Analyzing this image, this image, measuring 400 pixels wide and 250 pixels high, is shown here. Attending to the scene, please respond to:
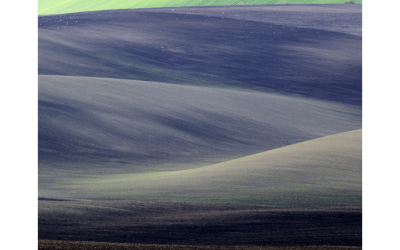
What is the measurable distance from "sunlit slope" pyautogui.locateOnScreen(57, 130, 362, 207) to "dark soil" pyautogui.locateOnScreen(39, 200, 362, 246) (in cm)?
24

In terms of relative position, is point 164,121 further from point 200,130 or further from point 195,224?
point 195,224

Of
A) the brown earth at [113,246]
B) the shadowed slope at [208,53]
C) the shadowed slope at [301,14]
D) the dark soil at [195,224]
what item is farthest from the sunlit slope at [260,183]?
the shadowed slope at [301,14]

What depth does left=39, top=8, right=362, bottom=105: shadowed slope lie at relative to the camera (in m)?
13.7

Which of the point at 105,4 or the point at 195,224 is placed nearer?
the point at 195,224

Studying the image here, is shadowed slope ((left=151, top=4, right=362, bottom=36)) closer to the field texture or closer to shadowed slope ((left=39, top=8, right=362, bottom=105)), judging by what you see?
the field texture

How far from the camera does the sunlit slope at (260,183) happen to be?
5.58 metres

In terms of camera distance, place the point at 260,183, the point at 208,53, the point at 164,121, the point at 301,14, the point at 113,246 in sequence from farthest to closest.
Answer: the point at 301,14 < the point at 208,53 < the point at 164,121 < the point at 260,183 < the point at 113,246

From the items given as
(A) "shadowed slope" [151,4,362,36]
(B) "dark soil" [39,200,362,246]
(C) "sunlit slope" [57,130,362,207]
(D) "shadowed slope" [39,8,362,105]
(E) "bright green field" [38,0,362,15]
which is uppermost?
(E) "bright green field" [38,0,362,15]

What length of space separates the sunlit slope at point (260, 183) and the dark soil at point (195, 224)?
9.4 inches

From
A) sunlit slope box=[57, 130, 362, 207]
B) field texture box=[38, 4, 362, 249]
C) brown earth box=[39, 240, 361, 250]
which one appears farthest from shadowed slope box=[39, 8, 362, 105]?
brown earth box=[39, 240, 361, 250]

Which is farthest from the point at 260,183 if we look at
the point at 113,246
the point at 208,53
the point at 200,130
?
the point at 208,53

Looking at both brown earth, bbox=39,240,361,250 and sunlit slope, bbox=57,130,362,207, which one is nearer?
brown earth, bbox=39,240,361,250

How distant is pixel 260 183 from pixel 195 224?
1370 millimetres

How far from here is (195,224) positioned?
16.0 ft
